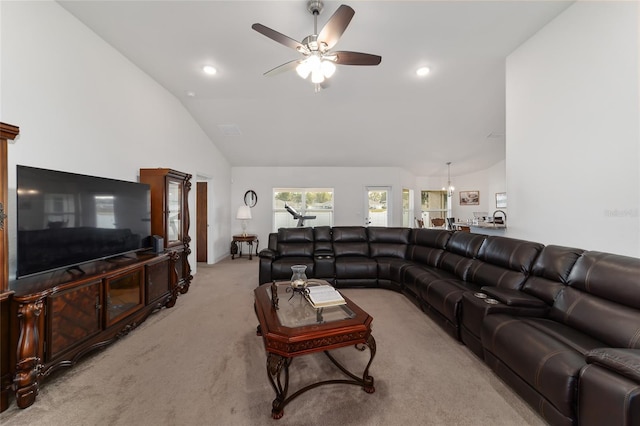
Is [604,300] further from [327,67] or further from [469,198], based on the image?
[469,198]

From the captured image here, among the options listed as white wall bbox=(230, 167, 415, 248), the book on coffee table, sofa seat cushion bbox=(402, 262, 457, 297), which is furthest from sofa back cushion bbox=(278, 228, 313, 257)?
white wall bbox=(230, 167, 415, 248)

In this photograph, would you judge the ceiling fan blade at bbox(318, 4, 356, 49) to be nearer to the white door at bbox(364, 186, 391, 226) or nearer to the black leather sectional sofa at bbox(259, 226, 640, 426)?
the black leather sectional sofa at bbox(259, 226, 640, 426)

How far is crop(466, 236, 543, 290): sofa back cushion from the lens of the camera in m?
2.22

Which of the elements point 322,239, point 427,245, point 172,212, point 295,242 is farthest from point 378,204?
point 172,212

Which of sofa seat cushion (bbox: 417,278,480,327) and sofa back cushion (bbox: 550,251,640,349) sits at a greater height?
sofa back cushion (bbox: 550,251,640,349)

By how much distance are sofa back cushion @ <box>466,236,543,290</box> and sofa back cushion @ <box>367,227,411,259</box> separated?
1.45m

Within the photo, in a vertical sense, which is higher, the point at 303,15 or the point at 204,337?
the point at 303,15

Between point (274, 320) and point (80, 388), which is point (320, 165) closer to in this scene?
point (274, 320)

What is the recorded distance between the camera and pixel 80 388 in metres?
1.70

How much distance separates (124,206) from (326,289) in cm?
229

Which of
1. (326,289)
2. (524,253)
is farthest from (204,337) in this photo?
(524,253)

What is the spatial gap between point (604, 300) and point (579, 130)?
1.65m

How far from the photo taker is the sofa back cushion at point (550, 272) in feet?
6.23

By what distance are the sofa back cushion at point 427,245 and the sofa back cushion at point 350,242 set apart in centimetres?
77
